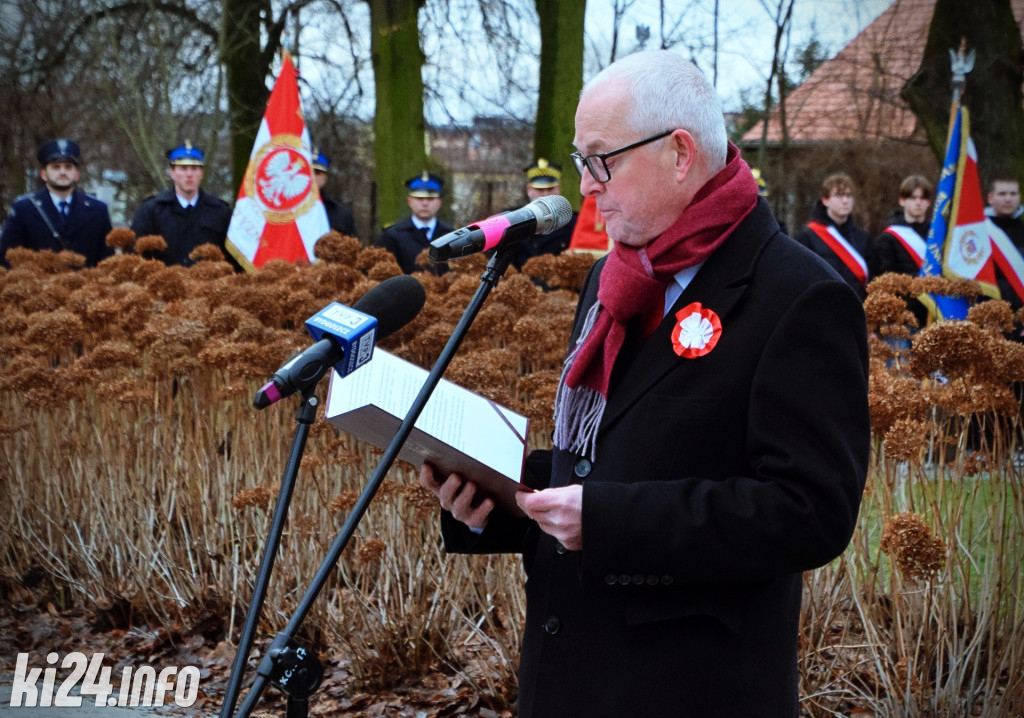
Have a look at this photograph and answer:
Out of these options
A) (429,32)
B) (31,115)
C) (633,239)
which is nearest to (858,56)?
(429,32)

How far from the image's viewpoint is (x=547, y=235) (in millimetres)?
8422

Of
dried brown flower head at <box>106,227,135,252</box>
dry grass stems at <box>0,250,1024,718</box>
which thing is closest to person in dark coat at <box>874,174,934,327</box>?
dry grass stems at <box>0,250,1024,718</box>

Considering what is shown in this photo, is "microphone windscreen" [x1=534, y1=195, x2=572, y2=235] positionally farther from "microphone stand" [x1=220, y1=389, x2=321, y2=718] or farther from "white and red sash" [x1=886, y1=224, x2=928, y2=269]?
"white and red sash" [x1=886, y1=224, x2=928, y2=269]

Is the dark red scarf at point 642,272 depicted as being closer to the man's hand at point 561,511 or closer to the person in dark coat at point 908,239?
the man's hand at point 561,511

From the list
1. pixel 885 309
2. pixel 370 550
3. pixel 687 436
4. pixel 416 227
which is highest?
pixel 416 227

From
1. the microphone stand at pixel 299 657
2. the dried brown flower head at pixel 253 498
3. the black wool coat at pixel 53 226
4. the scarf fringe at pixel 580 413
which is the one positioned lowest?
the dried brown flower head at pixel 253 498

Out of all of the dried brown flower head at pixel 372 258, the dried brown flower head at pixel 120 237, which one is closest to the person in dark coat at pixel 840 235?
the dried brown flower head at pixel 372 258

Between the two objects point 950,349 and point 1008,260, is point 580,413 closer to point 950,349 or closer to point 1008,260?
point 950,349

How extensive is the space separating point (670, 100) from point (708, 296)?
0.34 m

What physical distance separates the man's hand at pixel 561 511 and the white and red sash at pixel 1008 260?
23.4ft

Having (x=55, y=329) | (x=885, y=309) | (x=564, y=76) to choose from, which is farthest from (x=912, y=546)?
(x=564, y=76)

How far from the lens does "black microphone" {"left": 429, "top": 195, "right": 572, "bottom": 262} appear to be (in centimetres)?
187

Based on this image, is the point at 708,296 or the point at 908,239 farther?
the point at 908,239

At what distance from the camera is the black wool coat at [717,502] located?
69.1 inches
